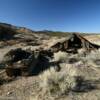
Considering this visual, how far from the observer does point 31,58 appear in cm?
1377

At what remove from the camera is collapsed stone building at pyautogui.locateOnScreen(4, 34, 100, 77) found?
12295mm

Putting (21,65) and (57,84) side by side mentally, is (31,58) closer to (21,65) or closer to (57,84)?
(21,65)

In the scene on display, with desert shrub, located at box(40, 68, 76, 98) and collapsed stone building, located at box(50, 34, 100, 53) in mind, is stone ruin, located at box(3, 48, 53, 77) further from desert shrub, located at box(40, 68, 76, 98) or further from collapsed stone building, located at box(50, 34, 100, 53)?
collapsed stone building, located at box(50, 34, 100, 53)

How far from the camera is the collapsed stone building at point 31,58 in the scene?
12.3m

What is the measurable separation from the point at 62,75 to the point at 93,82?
1387 mm

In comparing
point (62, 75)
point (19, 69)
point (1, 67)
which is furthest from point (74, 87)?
point (1, 67)

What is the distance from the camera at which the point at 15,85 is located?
1062 cm

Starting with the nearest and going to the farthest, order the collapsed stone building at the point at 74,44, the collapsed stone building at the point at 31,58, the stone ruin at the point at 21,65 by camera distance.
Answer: the stone ruin at the point at 21,65, the collapsed stone building at the point at 31,58, the collapsed stone building at the point at 74,44

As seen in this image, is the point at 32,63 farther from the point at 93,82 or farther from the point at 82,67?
the point at 93,82

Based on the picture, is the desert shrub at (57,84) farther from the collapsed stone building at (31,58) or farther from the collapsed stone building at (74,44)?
the collapsed stone building at (74,44)

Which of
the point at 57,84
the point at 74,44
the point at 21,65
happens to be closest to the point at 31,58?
the point at 21,65

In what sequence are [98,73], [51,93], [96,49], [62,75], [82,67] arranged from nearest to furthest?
[51,93]
[62,75]
[98,73]
[82,67]
[96,49]

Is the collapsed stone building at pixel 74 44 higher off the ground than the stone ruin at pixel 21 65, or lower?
higher

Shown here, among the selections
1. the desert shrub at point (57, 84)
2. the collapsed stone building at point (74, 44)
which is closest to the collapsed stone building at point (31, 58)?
the collapsed stone building at point (74, 44)
